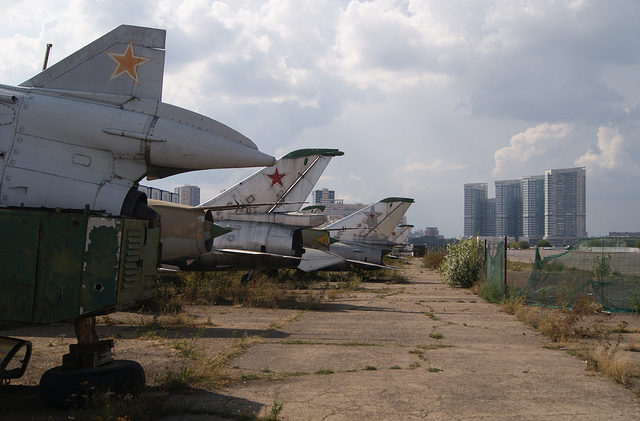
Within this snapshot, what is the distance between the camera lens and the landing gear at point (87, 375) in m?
5.20

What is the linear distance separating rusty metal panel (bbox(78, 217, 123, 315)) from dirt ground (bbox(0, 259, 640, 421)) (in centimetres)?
120

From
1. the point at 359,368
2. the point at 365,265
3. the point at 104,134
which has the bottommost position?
the point at 359,368

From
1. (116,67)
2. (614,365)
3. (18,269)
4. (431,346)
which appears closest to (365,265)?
(431,346)

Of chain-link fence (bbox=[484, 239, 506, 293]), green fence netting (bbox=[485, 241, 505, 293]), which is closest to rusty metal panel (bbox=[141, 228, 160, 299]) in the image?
chain-link fence (bbox=[484, 239, 506, 293])

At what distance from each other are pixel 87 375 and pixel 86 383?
0.65ft

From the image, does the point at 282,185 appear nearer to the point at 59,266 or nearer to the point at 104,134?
the point at 104,134

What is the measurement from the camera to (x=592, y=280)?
44.9ft

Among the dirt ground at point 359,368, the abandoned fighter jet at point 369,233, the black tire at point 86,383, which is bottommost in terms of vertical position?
the dirt ground at point 359,368

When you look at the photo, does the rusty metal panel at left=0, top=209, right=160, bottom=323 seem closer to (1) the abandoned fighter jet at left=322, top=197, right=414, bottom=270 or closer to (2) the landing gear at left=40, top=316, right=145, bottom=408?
(2) the landing gear at left=40, top=316, right=145, bottom=408

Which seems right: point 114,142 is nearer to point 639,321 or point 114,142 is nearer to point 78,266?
point 78,266

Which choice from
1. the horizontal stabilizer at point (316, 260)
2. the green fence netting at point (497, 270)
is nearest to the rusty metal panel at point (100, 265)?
the green fence netting at point (497, 270)

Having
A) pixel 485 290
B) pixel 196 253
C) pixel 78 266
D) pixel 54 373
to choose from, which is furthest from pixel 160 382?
pixel 485 290

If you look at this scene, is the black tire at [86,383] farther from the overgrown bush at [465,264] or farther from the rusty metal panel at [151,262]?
the overgrown bush at [465,264]

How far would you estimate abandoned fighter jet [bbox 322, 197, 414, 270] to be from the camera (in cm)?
2842
